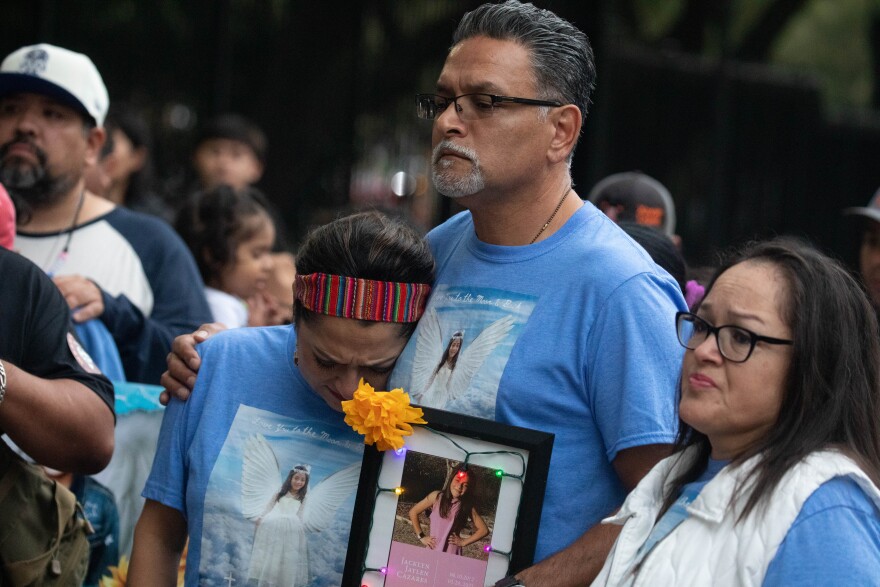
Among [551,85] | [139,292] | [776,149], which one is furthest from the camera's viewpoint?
[776,149]

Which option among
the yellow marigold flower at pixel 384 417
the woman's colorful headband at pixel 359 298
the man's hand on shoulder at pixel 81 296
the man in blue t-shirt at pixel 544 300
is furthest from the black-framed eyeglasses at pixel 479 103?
the man's hand on shoulder at pixel 81 296

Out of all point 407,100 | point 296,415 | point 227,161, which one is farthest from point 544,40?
point 407,100

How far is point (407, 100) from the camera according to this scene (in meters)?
9.86

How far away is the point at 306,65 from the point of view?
970 cm

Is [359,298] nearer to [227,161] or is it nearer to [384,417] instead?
[384,417]

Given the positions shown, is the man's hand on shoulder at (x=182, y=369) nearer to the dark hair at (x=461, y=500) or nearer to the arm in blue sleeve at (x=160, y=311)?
the dark hair at (x=461, y=500)

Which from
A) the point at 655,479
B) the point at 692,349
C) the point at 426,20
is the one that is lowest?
the point at 655,479

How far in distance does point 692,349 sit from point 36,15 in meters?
7.38

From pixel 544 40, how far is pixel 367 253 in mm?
649

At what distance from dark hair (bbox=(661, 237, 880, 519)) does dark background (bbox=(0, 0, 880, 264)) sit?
6.30 metres

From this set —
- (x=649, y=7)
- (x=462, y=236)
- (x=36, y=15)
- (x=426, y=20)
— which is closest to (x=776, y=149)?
(x=649, y=7)

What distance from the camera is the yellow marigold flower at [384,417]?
269 centimetres

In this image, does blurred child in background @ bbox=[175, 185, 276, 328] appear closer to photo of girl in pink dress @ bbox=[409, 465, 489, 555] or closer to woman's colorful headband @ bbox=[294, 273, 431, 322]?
woman's colorful headband @ bbox=[294, 273, 431, 322]

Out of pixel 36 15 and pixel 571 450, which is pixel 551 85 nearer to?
pixel 571 450
